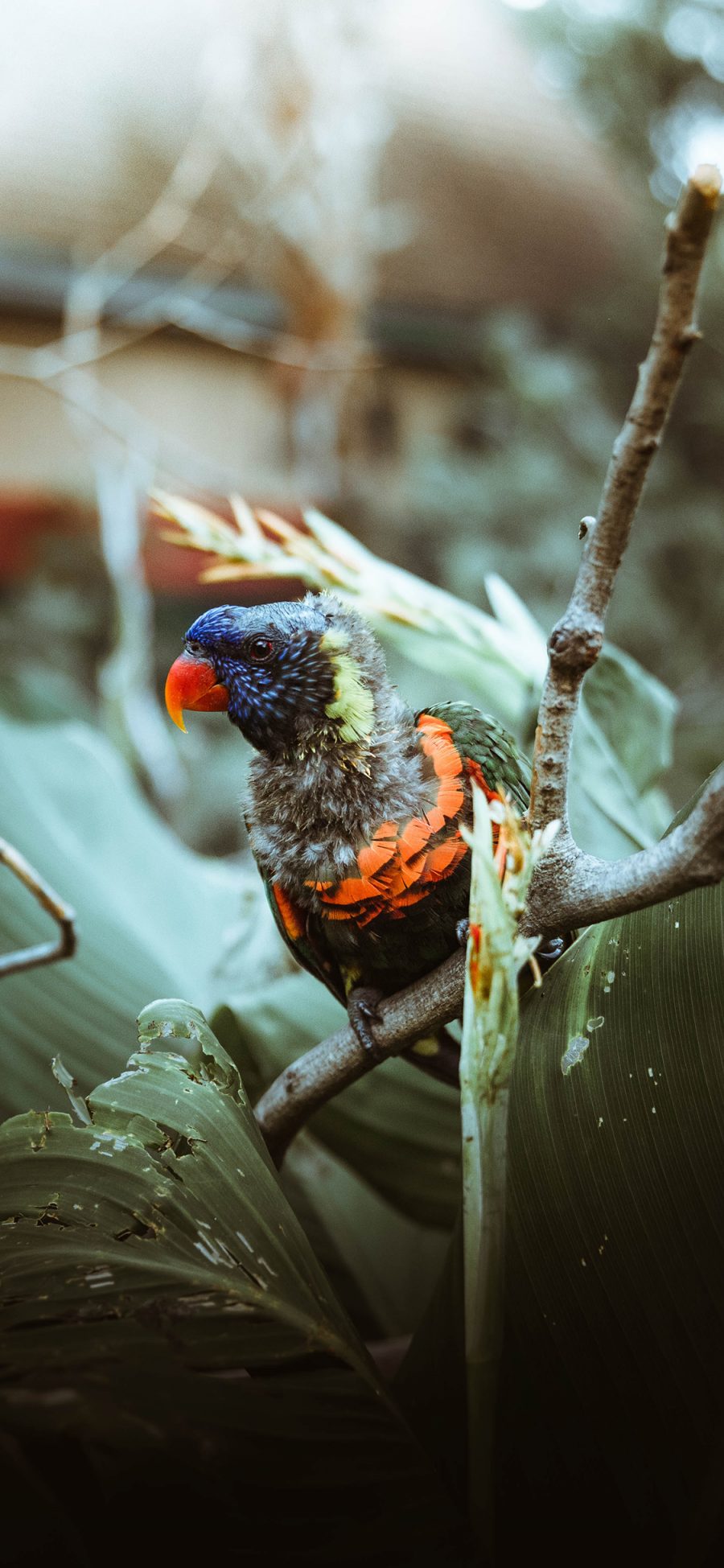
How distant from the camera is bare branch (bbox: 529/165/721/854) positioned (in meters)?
0.24

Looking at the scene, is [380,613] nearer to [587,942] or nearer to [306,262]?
[587,942]

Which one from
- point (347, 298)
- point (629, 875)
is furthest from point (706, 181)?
point (347, 298)

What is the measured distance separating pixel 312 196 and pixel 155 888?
2003 millimetres

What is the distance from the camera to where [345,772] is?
42cm

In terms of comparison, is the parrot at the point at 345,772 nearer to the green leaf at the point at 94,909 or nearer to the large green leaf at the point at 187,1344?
the large green leaf at the point at 187,1344

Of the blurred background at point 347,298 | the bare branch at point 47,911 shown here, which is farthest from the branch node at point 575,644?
the blurred background at point 347,298

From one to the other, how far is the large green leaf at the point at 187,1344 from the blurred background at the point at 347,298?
1641 millimetres

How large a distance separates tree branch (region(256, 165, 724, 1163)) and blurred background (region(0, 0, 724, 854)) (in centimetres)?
167

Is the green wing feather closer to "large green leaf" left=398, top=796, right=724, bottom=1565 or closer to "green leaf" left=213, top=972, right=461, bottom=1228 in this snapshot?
"large green leaf" left=398, top=796, right=724, bottom=1565

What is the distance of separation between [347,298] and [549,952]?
2293mm

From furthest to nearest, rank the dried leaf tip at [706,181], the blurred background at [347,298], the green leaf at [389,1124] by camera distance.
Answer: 1. the blurred background at [347,298]
2. the green leaf at [389,1124]
3. the dried leaf tip at [706,181]

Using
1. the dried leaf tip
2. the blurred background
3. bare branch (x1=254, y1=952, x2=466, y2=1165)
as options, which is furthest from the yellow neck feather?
the blurred background

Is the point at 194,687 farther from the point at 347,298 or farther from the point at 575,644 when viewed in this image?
the point at 347,298

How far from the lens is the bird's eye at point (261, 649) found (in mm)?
418
